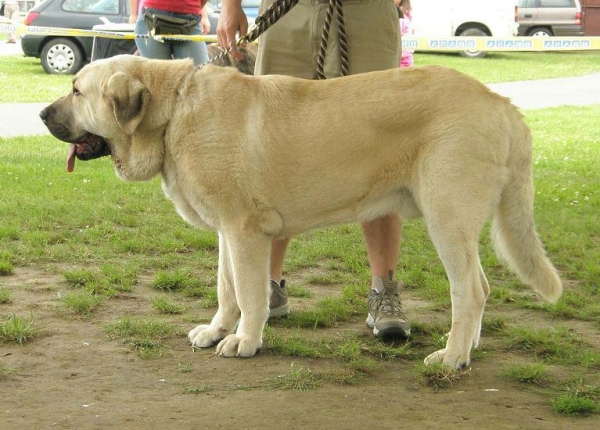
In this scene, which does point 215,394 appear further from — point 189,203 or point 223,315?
point 189,203

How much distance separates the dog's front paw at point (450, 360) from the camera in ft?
14.0

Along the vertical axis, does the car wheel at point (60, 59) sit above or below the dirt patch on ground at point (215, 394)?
below

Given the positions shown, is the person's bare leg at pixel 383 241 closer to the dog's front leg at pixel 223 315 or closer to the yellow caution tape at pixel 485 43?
the dog's front leg at pixel 223 315

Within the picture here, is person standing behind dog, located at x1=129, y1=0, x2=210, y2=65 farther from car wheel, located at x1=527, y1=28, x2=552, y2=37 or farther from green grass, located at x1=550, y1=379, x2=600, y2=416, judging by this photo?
car wheel, located at x1=527, y1=28, x2=552, y2=37

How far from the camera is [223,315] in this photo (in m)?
4.72

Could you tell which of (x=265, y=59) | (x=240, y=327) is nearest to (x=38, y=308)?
(x=240, y=327)

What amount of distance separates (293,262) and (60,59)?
14.8m

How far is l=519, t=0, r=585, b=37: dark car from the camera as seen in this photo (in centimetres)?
2959

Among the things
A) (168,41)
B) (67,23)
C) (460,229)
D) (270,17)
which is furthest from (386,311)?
(67,23)

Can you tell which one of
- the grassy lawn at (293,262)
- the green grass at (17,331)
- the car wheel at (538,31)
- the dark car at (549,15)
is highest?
the green grass at (17,331)

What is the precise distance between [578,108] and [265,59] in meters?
11.7

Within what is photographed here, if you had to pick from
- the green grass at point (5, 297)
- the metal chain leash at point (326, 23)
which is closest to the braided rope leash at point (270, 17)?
the metal chain leash at point (326, 23)

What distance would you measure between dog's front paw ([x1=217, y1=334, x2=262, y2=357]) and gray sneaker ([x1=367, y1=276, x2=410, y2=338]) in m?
0.70

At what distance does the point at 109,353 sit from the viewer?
448 centimetres
